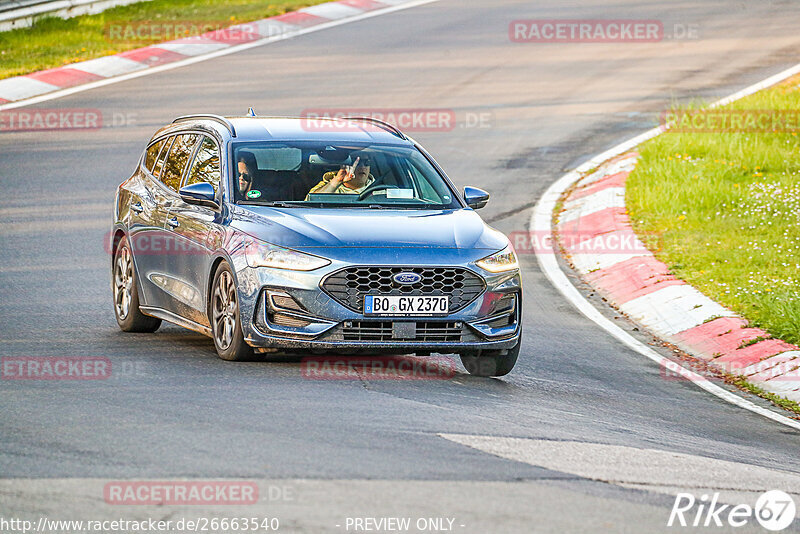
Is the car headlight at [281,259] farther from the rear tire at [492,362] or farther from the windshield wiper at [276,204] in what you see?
the rear tire at [492,362]

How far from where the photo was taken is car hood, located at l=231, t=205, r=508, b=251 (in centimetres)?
947

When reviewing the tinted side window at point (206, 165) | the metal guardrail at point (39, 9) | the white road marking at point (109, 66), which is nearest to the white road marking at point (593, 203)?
the tinted side window at point (206, 165)

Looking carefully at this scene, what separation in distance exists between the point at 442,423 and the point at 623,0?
24899mm

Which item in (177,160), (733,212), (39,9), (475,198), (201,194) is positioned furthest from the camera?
(39,9)

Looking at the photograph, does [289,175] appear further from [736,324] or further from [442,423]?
[736,324]

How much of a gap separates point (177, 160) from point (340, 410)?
3.73 metres

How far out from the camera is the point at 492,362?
398 inches

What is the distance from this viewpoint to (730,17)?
100 ft

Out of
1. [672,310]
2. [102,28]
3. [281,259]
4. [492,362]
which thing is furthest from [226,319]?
[102,28]

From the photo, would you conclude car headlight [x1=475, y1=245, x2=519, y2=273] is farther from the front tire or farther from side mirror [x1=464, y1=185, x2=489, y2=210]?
the front tire

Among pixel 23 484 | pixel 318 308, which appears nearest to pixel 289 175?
pixel 318 308

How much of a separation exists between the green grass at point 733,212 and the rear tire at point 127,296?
17.1 feet

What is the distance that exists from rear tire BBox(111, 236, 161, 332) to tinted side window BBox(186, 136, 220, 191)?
107 centimetres

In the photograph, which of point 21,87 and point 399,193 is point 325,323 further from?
point 21,87
